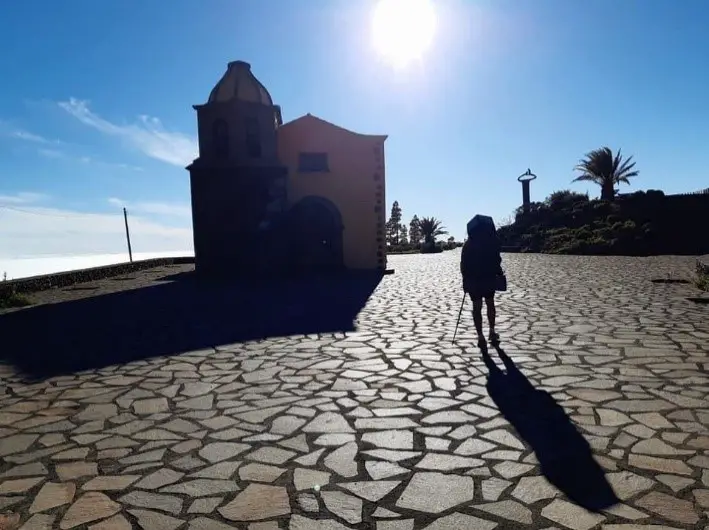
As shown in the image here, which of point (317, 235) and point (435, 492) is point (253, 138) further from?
point (435, 492)

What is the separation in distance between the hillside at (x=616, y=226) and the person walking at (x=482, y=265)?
25.9m

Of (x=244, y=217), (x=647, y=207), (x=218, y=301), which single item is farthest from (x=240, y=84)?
(x=647, y=207)

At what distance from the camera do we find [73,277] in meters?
18.3

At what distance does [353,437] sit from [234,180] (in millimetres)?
16638

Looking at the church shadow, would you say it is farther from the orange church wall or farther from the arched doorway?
the orange church wall

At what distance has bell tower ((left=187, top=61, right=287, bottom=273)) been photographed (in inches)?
750

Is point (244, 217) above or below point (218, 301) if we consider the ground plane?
above

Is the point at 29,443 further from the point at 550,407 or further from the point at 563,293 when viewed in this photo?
the point at 563,293

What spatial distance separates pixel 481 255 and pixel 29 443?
5.55m

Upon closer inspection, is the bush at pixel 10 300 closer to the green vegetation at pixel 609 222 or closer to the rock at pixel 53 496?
the rock at pixel 53 496

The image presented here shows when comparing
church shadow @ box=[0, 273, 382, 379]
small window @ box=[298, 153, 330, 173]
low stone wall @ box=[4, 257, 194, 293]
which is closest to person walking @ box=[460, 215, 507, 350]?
church shadow @ box=[0, 273, 382, 379]

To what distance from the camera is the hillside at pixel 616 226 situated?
29.9 metres

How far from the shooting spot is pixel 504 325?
26.3 ft

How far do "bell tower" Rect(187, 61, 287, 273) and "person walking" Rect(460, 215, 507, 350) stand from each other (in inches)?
523
